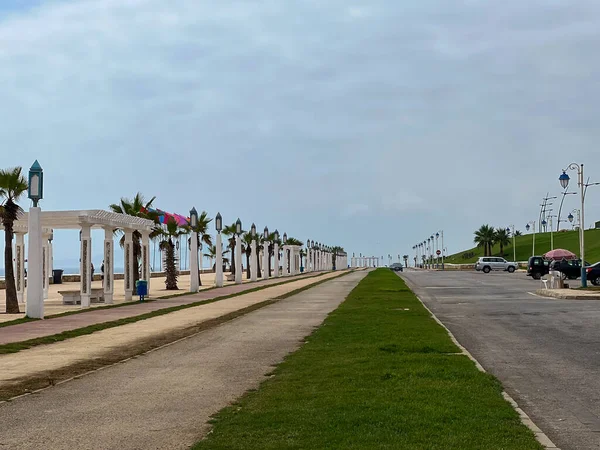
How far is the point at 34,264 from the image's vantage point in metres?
25.7

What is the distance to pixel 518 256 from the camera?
7579 inches

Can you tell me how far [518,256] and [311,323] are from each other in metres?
177

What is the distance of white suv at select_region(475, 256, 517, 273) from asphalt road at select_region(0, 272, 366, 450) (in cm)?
8107

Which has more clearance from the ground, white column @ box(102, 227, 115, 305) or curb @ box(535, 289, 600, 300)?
white column @ box(102, 227, 115, 305)

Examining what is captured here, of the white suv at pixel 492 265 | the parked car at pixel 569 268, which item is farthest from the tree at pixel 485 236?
the parked car at pixel 569 268

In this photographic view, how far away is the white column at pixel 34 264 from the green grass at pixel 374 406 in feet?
41.2

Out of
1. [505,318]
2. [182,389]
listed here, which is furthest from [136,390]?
[505,318]

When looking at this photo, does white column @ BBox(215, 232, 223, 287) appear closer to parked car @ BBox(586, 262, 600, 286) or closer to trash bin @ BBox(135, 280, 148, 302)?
trash bin @ BBox(135, 280, 148, 302)

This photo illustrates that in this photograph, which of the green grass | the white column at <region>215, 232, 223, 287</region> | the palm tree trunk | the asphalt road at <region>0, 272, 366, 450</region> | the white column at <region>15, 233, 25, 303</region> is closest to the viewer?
the green grass

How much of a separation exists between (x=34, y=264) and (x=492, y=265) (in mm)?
78266

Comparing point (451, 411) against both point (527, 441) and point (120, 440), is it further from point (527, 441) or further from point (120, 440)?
point (120, 440)

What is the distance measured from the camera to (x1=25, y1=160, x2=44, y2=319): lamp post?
25.5m

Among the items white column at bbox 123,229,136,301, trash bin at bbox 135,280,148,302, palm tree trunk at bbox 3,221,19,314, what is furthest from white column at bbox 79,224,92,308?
white column at bbox 123,229,136,301

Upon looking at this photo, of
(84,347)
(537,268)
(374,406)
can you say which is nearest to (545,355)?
(374,406)
